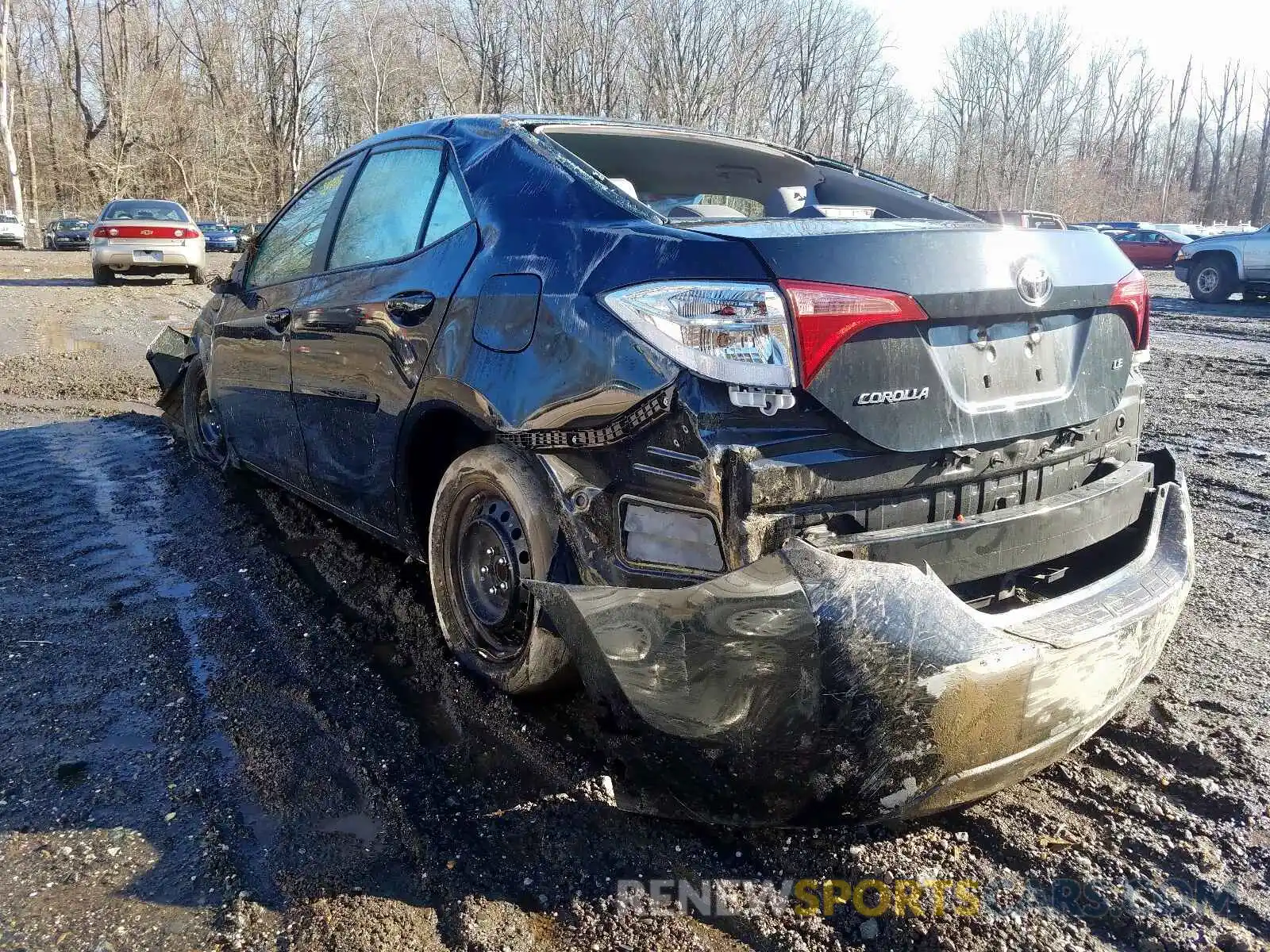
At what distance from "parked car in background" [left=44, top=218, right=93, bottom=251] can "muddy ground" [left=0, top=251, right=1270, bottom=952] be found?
35.4 meters

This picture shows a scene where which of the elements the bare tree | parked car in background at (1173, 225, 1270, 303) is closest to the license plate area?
parked car in background at (1173, 225, 1270, 303)

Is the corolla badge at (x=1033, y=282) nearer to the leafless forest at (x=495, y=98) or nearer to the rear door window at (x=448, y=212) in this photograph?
the rear door window at (x=448, y=212)

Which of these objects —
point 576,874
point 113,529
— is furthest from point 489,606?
point 113,529

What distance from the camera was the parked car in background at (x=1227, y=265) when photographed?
1606 centimetres

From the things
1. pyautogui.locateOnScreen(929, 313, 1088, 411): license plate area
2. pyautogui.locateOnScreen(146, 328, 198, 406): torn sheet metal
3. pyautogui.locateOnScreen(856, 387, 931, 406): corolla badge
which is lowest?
pyautogui.locateOnScreen(146, 328, 198, 406): torn sheet metal

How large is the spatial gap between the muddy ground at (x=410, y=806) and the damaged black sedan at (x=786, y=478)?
24 cm

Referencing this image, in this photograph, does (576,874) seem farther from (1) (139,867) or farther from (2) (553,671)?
(1) (139,867)

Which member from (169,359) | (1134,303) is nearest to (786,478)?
(1134,303)

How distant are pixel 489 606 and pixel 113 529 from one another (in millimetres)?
2668

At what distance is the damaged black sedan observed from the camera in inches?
71.6

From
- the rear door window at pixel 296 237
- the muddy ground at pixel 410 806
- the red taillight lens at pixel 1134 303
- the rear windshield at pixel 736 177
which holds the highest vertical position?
the rear windshield at pixel 736 177

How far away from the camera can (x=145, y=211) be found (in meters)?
17.7

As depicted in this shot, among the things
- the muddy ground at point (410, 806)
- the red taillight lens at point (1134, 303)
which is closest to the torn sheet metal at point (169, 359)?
the muddy ground at point (410, 806)

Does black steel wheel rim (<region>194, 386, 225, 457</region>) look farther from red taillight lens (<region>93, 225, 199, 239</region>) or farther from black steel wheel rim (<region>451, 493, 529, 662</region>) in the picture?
red taillight lens (<region>93, 225, 199, 239</region>)
